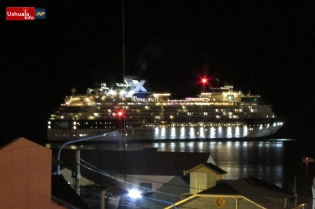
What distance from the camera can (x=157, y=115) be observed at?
34.0 meters

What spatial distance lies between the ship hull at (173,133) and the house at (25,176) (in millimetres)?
26161

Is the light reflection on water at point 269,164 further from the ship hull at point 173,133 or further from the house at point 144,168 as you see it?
the house at point 144,168

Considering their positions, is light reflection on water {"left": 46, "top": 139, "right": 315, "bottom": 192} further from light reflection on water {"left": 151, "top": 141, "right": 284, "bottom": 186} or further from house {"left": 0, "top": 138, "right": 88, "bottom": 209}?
house {"left": 0, "top": 138, "right": 88, "bottom": 209}

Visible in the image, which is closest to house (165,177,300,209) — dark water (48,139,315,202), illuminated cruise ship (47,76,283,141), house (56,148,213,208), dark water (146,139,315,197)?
house (56,148,213,208)

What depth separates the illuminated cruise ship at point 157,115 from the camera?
31906mm

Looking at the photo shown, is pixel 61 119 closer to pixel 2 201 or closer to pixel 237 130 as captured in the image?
pixel 237 130

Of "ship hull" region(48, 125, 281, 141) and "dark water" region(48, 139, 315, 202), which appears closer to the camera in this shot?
"dark water" region(48, 139, 315, 202)

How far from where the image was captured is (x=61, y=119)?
32312mm

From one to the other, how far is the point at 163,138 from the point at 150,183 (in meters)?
22.0

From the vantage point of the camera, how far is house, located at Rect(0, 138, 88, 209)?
12.1ft

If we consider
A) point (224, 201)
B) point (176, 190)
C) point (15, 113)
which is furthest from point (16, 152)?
point (15, 113)

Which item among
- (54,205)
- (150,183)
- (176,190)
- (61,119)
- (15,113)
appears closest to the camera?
(54,205)

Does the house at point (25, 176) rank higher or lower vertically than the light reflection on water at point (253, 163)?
higher

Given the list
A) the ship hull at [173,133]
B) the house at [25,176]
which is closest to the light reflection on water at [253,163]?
the ship hull at [173,133]
